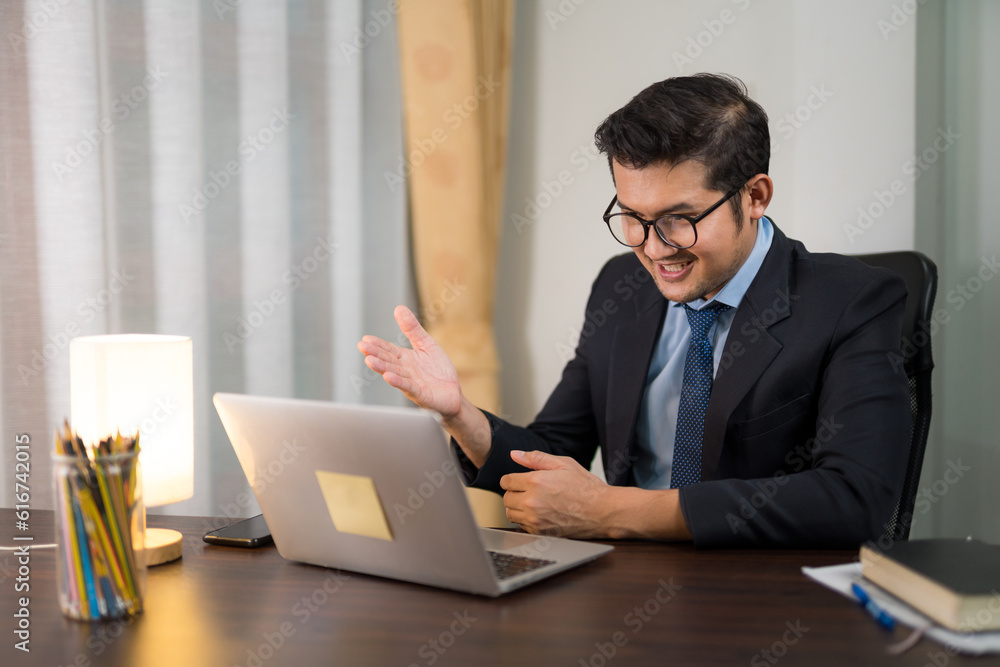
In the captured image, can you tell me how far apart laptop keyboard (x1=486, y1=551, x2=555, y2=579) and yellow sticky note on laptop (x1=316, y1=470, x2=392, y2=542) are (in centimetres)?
14

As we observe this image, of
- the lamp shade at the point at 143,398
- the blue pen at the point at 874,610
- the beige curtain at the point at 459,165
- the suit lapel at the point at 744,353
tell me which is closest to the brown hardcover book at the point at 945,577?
the blue pen at the point at 874,610

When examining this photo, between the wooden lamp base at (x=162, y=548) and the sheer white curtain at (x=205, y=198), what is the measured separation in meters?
0.80

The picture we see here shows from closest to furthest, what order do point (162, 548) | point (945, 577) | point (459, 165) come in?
point (945, 577) < point (162, 548) < point (459, 165)

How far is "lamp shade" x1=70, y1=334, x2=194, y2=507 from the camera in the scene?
1.13 metres

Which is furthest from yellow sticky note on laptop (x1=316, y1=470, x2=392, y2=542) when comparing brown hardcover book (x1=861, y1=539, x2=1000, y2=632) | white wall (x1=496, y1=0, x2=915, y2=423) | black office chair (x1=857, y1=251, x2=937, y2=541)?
white wall (x1=496, y1=0, x2=915, y2=423)

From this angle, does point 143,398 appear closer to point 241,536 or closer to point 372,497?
point 241,536

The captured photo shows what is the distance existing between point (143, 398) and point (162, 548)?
207 millimetres

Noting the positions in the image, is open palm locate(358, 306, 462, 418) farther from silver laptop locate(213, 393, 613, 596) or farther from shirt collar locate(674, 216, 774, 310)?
shirt collar locate(674, 216, 774, 310)

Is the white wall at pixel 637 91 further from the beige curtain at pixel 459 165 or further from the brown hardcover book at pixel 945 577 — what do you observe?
the brown hardcover book at pixel 945 577

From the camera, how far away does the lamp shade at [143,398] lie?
1129 millimetres

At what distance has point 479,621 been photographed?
894 mm

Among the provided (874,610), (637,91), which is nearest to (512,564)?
(874,610)

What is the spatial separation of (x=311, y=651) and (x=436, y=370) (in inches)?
27.8

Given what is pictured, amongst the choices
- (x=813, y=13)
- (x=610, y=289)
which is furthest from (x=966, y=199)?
(x=610, y=289)
